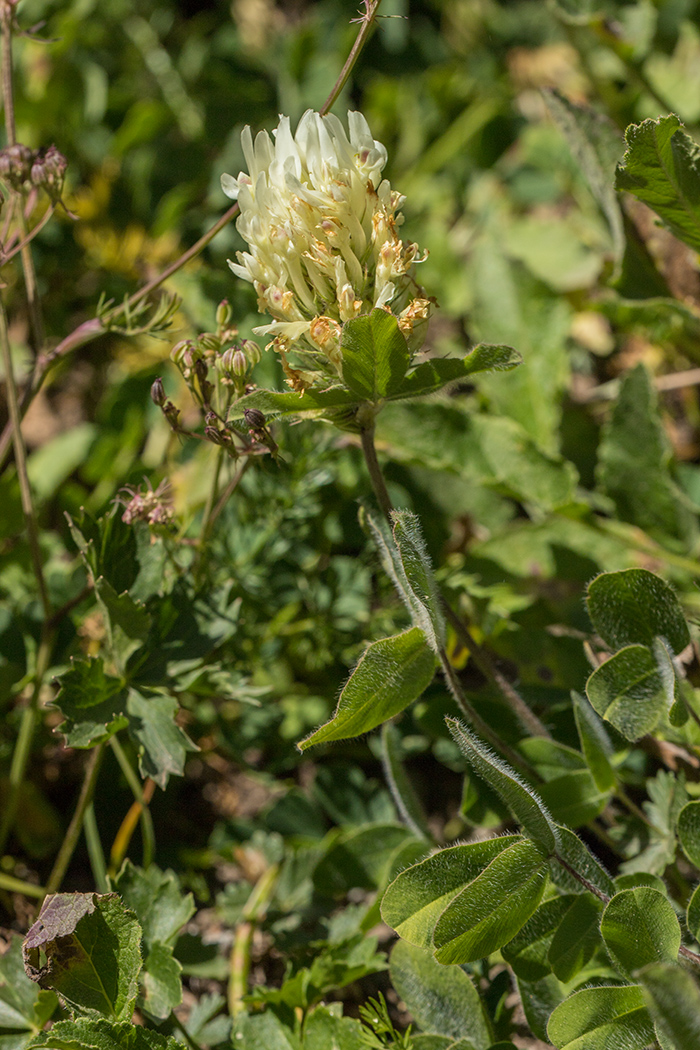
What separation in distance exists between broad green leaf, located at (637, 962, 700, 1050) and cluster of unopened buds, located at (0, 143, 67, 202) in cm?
122

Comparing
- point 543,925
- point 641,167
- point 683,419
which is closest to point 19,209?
point 641,167

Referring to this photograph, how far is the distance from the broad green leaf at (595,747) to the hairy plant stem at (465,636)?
0.08 meters

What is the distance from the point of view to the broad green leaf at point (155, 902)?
127 cm

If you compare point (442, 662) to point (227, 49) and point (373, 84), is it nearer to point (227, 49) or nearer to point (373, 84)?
point (373, 84)

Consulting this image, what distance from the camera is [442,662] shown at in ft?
3.70

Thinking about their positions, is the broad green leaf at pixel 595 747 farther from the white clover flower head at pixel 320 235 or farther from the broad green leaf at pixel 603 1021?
the white clover flower head at pixel 320 235

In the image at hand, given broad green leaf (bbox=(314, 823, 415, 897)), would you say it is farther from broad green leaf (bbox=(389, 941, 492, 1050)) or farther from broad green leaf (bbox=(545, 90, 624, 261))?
broad green leaf (bbox=(545, 90, 624, 261))

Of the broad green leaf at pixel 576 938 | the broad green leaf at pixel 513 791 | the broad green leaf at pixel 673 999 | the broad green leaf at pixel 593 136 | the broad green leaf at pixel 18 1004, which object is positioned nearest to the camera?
the broad green leaf at pixel 673 999

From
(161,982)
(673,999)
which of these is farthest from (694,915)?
(161,982)

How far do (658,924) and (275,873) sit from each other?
2.57 ft

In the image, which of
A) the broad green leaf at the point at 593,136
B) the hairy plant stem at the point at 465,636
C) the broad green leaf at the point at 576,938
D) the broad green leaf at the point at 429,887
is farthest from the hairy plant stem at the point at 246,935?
the broad green leaf at the point at 593,136

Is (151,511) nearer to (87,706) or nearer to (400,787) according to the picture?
(87,706)

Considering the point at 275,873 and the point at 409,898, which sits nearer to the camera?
the point at 409,898

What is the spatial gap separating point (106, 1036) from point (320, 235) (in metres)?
1.00
